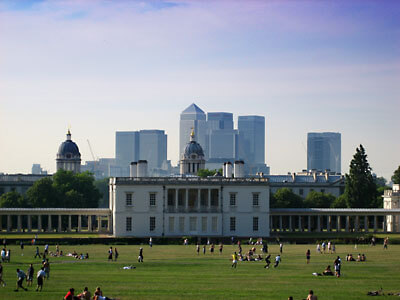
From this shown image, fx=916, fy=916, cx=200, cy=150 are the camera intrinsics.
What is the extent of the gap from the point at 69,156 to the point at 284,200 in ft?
183

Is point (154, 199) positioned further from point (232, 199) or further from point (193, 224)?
point (232, 199)

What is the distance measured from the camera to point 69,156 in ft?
563

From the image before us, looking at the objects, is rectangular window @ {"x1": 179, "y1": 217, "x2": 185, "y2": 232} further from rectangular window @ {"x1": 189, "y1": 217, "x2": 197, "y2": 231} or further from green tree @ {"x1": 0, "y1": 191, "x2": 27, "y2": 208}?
green tree @ {"x1": 0, "y1": 191, "x2": 27, "y2": 208}

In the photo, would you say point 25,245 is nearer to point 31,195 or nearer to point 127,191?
point 127,191

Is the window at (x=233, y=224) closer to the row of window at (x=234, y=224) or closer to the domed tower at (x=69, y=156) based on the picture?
the row of window at (x=234, y=224)

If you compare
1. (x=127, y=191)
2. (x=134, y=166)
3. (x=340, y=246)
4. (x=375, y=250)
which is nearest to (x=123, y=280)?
(x=375, y=250)

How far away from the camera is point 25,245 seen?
288ft

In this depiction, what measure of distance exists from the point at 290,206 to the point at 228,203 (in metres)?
24.5

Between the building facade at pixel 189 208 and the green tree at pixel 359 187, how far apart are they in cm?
2116

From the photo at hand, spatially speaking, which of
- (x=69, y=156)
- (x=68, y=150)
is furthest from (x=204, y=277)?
(x=68, y=150)

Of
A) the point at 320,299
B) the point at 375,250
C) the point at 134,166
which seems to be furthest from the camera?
the point at 134,166

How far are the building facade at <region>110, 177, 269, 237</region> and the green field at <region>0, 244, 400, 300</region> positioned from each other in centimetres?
2824

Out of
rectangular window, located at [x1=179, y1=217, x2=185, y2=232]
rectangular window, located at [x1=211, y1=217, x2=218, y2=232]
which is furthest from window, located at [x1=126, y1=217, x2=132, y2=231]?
rectangular window, located at [x1=211, y1=217, x2=218, y2=232]

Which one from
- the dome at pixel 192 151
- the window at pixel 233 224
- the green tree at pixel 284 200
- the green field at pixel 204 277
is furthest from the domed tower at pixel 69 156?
the green field at pixel 204 277
